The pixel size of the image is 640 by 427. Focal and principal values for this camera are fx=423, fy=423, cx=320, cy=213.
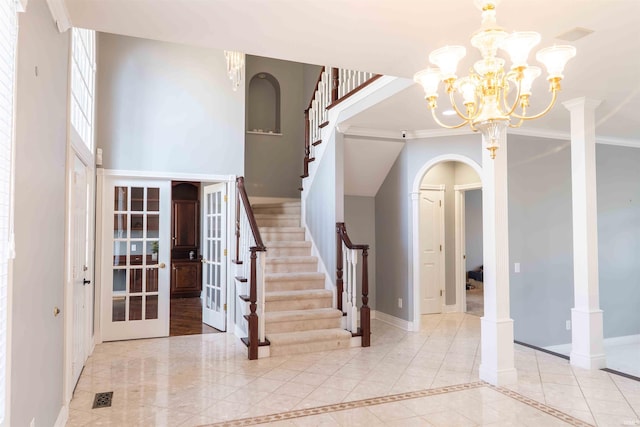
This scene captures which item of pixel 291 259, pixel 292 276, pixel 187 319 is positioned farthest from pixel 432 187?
pixel 187 319

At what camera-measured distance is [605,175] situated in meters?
5.90

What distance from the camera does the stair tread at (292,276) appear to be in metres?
5.22

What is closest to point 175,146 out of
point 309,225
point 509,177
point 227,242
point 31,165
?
point 227,242

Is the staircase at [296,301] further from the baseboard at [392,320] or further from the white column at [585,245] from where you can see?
the white column at [585,245]

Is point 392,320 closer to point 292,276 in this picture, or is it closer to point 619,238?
point 292,276

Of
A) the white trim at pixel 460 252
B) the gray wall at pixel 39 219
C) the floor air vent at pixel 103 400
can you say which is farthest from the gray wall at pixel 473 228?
the gray wall at pixel 39 219

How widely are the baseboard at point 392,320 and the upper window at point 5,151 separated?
481cm

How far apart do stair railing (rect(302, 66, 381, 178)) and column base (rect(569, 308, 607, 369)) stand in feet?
10.1

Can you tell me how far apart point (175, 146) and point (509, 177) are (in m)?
4.24

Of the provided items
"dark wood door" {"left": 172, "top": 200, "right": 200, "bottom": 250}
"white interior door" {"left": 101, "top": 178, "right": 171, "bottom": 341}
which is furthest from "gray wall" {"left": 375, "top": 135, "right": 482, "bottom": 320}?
"dark wood door" {"left": 172, "top": 200, "right": 200, "bottom": 250}

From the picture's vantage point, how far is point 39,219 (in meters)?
2.20

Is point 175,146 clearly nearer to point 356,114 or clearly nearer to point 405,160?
point 356,114

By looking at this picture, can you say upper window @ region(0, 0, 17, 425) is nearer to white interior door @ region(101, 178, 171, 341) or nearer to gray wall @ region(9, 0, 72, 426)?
gray wall @ region(9, 0, 72, 426)

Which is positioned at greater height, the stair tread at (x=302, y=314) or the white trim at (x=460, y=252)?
the white trim at (x=460, y=252)
